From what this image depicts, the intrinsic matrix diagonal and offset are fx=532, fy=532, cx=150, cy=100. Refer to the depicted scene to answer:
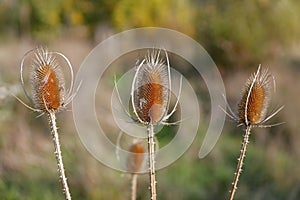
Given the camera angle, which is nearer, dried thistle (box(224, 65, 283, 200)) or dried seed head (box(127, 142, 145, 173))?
dried thistle (box(224, 65, 283, 200))

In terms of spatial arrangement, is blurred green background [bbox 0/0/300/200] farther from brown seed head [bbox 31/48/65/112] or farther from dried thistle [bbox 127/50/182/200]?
brown seed head [bbox 31/48/65/112]

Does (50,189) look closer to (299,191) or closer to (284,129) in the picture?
(299,191)

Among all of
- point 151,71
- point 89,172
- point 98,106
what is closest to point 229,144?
point 98,106

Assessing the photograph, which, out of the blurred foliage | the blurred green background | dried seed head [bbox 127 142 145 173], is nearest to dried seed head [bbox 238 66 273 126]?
dried seed head [bbox 127 142 145 173]

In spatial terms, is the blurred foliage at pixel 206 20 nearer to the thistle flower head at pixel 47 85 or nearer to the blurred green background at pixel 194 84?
the blurred green background at pixel 194 84

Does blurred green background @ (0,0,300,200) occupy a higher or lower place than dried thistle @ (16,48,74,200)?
higher

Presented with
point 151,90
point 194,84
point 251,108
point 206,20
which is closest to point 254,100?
point 251,108
